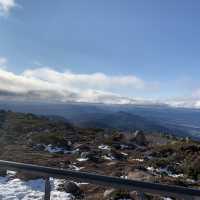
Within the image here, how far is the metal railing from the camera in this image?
3.73m

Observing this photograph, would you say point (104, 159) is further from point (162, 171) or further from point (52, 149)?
point (52, 149)

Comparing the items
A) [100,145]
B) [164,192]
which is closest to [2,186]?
[164,192]

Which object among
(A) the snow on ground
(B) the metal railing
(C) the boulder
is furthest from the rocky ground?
(B) the metal railing

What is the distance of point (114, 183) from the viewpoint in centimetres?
414

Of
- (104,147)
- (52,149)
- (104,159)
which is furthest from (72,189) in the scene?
(104,147)

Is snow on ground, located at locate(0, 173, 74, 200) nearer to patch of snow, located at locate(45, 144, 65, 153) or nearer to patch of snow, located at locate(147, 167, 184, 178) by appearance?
patch of snow, located at locate(147, 167, 184, 178)

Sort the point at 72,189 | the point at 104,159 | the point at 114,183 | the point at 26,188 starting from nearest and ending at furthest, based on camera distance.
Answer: the point at 114,183, the point at 26,188, the point at 72,189, the point at 104,159

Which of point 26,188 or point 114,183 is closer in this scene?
point 114,183

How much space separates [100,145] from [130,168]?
9094 millimetres

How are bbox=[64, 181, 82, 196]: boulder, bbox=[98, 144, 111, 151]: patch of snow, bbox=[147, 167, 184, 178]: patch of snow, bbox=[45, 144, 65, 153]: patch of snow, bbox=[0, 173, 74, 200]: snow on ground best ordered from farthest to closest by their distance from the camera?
bbox=[98, 144, 111, 151]: patch of snow → bbox=[45, 144, 65, 153]: patch of snow → bbox=[147, 167, 184, 178]: patch of snow → bbox=[64, 181, 82, 196]: boulder → bbox=[0, 173, 74, 200]: snow on ground

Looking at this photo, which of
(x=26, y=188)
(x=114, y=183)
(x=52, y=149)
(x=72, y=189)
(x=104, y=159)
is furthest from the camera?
(x=52, y=149)

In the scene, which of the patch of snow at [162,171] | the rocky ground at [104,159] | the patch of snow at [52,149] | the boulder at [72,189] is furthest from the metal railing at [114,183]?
the patch of snow at [52,149]

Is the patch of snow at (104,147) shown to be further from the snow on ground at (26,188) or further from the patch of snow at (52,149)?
the snow on ground at (26,188)

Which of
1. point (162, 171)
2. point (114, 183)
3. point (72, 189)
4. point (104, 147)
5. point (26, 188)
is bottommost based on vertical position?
point (162, 171)
